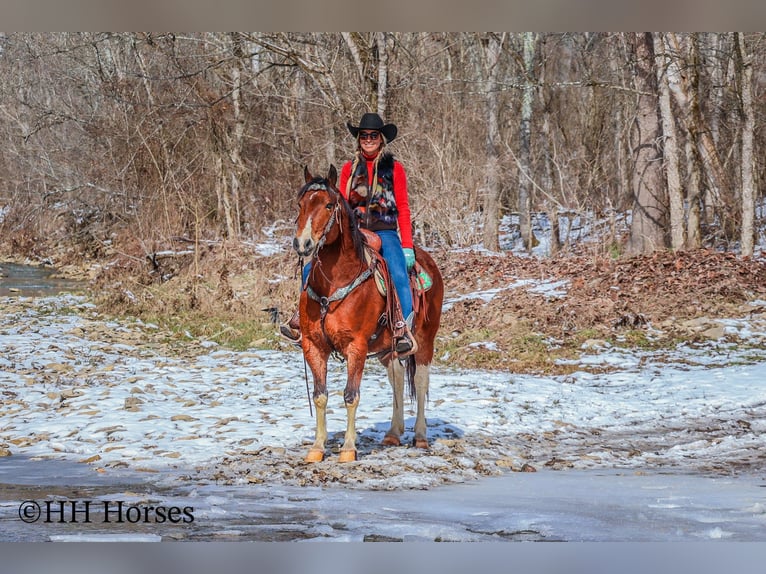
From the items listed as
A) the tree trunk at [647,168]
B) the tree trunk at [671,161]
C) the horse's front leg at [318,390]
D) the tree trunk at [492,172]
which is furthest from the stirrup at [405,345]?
the tree trunk at [492,172]

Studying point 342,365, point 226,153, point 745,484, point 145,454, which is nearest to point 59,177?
point 226,153

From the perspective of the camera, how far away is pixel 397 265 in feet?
24.0

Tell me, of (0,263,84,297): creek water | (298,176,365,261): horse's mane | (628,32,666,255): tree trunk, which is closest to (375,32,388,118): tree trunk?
(628,32,666,255): tree trunk

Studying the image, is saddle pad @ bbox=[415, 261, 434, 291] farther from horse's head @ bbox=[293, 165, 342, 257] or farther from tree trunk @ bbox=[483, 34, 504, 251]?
tree trunk @ bbox=[483, 34, 504, 251]

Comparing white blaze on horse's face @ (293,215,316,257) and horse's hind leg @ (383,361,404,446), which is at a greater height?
white blaze on horse's face @ (293,215,316,257)

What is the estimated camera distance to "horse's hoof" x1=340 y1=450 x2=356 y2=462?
269 inches

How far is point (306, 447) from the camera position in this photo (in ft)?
24.7

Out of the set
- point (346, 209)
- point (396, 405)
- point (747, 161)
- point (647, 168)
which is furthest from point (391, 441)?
point (647, 168)

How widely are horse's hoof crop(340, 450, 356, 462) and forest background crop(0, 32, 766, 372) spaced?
8.73 m

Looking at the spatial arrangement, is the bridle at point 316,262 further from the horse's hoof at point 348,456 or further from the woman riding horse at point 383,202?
the horse's hoof at point 348,456

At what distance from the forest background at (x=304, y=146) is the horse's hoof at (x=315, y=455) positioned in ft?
28.3

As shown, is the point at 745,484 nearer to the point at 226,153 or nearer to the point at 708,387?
the point at 708,387

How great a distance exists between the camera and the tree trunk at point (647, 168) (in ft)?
57.5

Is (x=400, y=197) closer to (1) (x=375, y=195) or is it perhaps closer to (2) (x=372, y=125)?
(1) (x=375, y=195)
